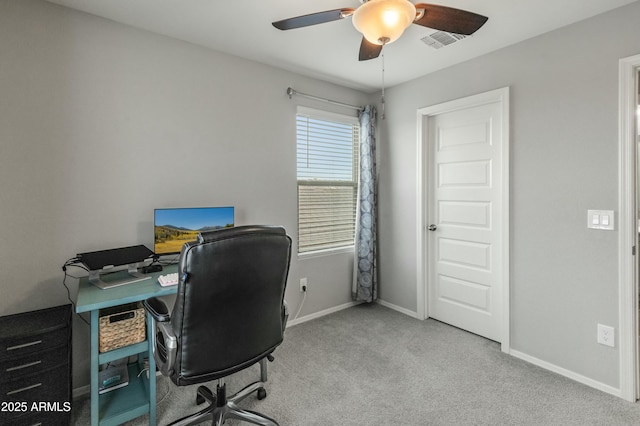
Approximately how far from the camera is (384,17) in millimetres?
1411

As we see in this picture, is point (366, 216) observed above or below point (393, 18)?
below

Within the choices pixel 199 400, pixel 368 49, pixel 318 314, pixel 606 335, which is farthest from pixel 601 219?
pixel 199 400

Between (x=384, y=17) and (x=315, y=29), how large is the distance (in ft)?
3.47

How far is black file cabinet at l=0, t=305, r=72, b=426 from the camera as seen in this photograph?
1544 millimetres

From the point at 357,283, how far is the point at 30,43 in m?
3.41

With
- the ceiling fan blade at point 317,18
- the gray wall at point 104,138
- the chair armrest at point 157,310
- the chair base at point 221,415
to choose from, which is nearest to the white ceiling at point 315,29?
Answer: the gray wall at point 104,138

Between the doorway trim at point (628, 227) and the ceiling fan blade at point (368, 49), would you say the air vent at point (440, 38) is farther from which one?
the doorway trim at point (628, 227)

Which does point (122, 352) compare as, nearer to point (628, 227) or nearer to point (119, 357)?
point (119, 357)

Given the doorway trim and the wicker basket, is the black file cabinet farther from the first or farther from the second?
the doorway trim

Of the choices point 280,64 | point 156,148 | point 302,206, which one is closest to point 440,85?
point 280,64

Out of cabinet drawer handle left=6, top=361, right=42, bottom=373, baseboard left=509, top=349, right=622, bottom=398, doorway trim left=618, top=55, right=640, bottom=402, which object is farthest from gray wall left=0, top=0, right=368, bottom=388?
doorway trim left=618, top=55, right=640, bottom=402

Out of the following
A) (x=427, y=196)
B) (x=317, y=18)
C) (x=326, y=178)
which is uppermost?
(x=317, y=18)

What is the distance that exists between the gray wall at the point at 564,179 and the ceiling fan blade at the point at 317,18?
1.76 m

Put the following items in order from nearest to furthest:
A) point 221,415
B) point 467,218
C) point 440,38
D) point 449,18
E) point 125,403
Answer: point 449,18
point 221,415
point 125,403
point 440,38
point 467,218
